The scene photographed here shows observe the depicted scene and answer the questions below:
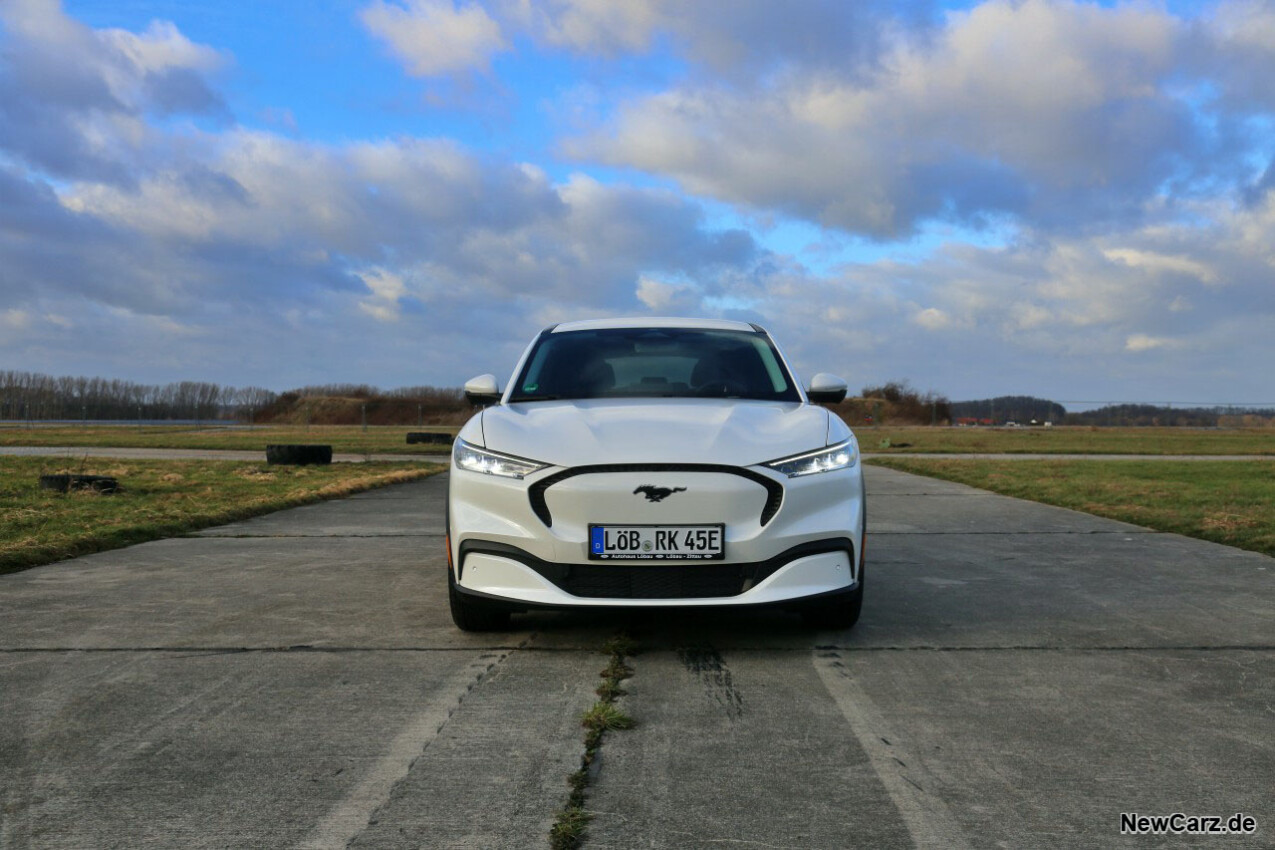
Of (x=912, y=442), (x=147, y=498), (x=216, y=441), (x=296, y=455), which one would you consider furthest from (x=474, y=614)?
(x=912, y=442)

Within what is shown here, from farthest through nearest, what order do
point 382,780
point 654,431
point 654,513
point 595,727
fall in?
point 654,431, point 654,513, point 595,727, point 382,780

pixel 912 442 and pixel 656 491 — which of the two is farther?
pixel 912 442

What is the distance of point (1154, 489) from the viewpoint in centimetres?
1300

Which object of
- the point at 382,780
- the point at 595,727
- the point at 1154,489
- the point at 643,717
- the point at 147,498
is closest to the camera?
the point at 382,780

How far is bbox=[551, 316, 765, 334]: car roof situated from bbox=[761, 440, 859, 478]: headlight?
64.9 inches

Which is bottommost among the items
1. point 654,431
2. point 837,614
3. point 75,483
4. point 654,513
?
point 837,614

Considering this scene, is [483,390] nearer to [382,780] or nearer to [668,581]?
[668,581]

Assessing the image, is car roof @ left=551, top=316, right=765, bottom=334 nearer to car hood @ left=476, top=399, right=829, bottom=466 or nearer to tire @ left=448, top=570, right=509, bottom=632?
car hood @ left=476, top=399, right=829, bottom=466

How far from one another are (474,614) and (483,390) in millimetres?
1463

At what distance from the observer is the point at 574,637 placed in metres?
4.69

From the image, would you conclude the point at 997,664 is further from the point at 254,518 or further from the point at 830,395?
the point at 254,518

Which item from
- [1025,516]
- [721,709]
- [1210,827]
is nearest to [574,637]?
[721,709]

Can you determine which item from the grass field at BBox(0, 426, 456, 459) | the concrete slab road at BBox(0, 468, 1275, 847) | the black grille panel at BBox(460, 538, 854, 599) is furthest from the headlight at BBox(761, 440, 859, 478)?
the grass field at BBox(0, 426, 456, 459)

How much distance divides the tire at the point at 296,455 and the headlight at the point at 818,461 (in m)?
14.1
